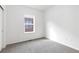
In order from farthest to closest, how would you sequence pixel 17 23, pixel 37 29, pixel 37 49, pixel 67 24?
1. pixel 37 29
2. pixel 17 23
3. pixel 67 24
4. pixel 37 49

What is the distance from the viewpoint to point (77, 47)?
3.03 metres

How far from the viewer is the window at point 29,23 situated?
16.5 feet

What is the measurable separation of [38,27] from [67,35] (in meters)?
2.74

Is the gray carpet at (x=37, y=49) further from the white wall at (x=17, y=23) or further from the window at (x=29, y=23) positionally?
the window at (x=29, y=23)

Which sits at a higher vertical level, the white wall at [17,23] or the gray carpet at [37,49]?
the white wall at [17,23]

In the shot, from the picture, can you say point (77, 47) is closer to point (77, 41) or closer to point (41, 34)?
point (77, 41)

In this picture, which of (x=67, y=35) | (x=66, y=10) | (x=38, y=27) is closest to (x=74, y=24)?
(x=67, y=35)

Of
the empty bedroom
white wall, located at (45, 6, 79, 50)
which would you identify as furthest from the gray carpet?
white wall, located at (45, 6, 79, 50)

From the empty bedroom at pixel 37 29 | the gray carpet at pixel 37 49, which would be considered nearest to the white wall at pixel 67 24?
the empty bedroom at pixel 37 29

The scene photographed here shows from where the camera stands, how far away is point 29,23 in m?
5.28

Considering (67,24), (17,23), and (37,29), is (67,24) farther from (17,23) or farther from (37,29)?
(17,23)

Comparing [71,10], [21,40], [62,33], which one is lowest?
[21,40]

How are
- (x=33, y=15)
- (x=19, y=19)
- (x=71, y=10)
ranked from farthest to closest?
(x=33, y=15)
(x=19, y=19)
(x=71, y=10)

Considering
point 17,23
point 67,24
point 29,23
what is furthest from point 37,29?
point 67,24
